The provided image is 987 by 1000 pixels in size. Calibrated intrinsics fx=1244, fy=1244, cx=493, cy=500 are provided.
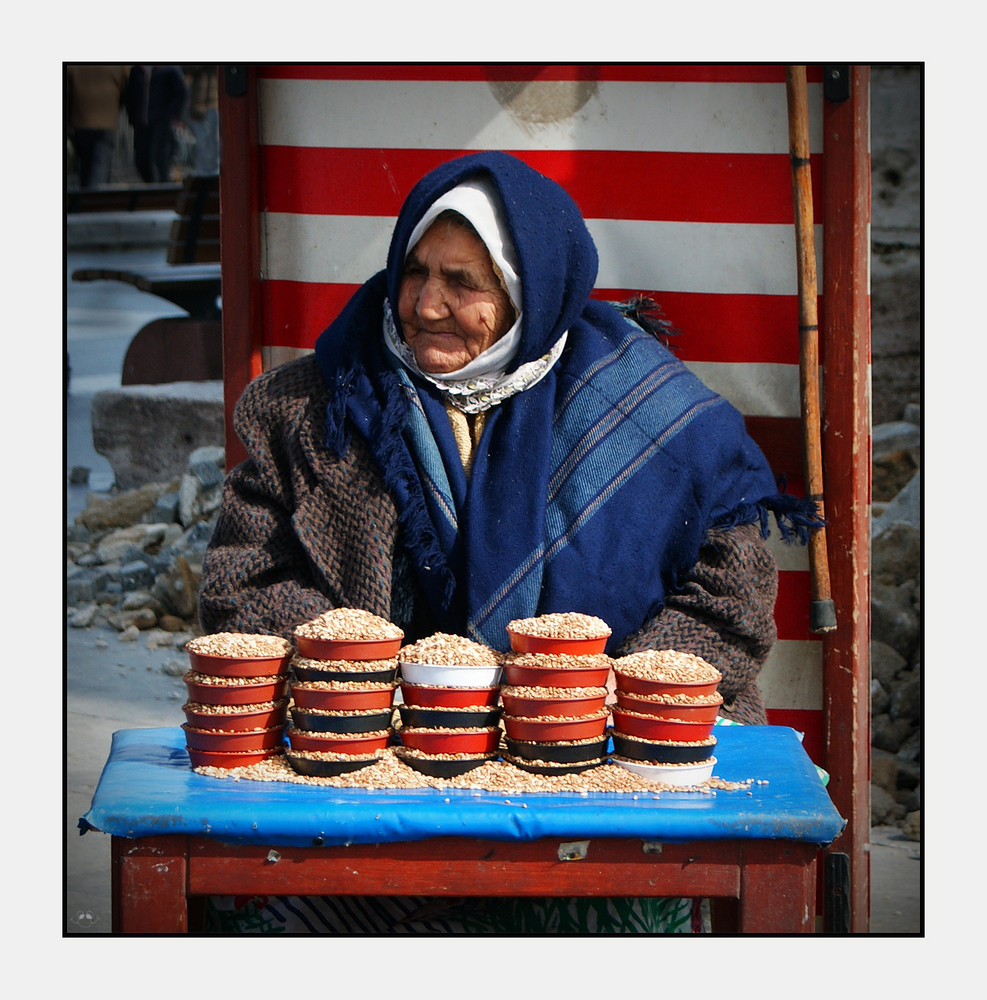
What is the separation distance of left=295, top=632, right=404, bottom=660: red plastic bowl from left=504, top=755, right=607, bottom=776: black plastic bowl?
332 mm

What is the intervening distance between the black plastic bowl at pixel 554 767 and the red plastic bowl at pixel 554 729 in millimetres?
44

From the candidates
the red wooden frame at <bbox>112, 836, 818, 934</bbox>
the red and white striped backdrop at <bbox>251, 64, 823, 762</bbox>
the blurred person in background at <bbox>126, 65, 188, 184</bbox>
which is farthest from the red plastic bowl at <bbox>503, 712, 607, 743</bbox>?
the blurred person in background at <bbox>126, 65, 188, 184</bbox>

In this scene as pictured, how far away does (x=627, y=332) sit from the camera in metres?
3.40

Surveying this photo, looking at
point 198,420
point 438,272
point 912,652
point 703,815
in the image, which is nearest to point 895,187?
point 912,652

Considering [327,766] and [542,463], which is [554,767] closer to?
[327,766]

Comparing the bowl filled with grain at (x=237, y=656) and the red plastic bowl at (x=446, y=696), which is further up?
the bowl filled with grain at (x=237, y=656)

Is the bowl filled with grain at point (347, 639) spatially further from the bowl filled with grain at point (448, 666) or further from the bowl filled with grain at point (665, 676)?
the bowl filled with grain at point (665, 676)

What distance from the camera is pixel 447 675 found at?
235 centimetres

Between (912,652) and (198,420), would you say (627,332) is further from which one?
(198,420)

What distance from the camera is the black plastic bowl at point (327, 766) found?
7.64 ft

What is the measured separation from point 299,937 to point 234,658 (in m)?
0.69

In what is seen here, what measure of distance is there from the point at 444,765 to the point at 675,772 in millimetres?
431

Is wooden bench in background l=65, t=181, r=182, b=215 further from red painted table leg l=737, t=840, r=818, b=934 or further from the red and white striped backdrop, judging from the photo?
red painted table leg l=737, t=840, r=818, b=934

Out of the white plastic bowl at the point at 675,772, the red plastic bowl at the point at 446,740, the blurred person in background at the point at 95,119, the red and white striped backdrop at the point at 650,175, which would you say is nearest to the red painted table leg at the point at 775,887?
the white plastic bowl at the point at 675,772
